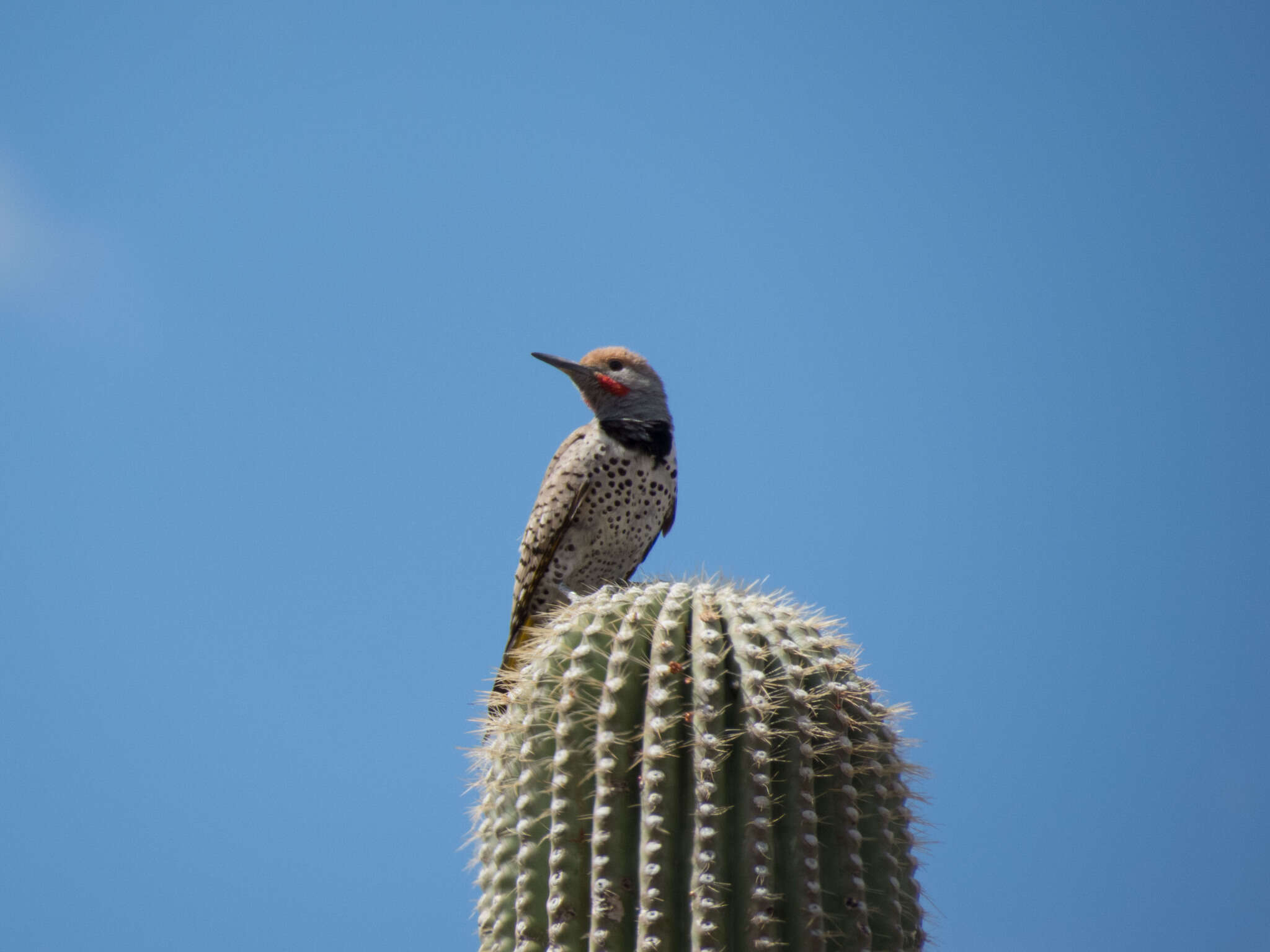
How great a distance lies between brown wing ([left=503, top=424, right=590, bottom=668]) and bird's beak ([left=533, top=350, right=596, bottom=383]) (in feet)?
0.77

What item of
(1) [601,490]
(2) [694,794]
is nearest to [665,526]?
(1) [601,490]

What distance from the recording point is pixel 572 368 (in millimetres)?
4820

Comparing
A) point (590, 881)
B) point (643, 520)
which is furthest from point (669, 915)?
point (643, 520)

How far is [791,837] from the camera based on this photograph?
2.25 metres

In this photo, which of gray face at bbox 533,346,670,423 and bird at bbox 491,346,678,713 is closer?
bird at bbox 491,346,678,713

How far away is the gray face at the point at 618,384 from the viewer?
4.83m

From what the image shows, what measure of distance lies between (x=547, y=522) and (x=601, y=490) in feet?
0.87

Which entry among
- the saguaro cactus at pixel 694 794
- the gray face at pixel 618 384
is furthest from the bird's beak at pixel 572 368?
the saguaro cactus at pixel 694 794

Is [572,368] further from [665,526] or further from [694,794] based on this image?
[694,794]

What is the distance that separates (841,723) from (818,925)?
1.35 feet

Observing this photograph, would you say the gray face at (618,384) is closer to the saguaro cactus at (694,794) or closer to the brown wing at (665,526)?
the brown wing at (665,526)

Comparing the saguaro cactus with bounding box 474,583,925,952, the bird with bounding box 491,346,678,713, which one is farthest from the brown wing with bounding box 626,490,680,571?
the saguaro cactus with bounding box 474,583,925,952

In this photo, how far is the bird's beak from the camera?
4797mm

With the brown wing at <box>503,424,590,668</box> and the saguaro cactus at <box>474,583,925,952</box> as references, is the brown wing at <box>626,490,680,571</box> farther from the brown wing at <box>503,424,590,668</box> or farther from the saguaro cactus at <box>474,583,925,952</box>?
the saguaro cactus at <box>474,583,925,952</box>
